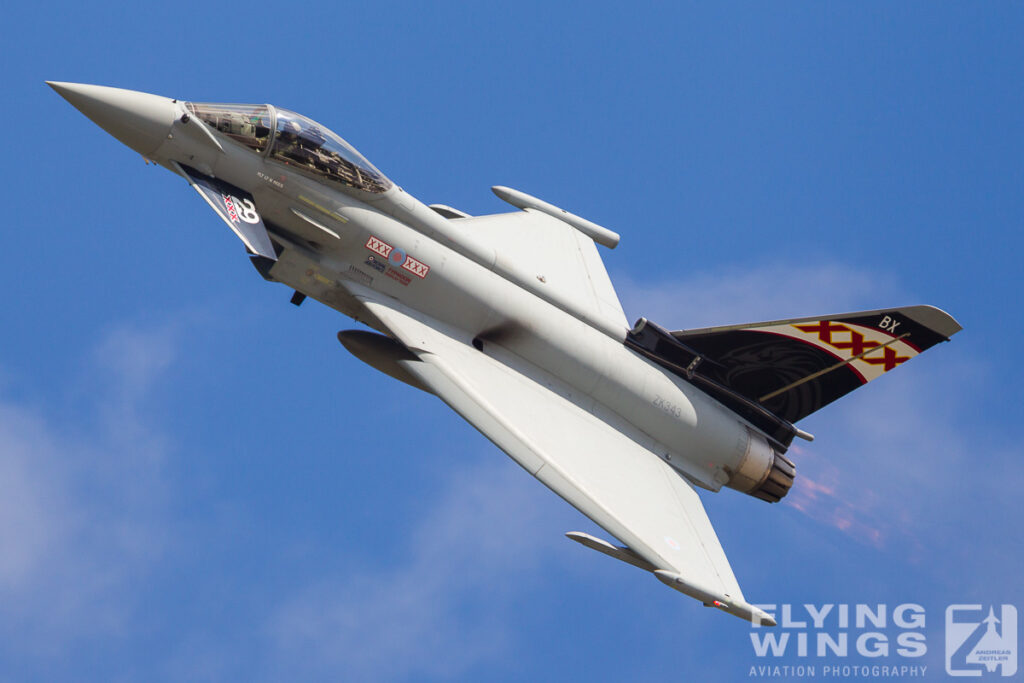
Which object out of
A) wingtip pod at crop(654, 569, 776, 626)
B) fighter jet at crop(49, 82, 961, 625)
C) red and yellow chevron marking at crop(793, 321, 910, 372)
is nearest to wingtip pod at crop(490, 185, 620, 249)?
fighter jet at crop(49, 82, 961, 625)

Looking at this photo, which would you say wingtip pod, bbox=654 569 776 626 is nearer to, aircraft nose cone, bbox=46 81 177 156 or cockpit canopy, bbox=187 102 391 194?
cockpit canopy, bbox=187 102 391 194

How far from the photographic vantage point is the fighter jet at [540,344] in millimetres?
18094

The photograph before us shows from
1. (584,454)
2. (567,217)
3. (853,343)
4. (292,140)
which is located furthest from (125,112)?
→ (853,343)

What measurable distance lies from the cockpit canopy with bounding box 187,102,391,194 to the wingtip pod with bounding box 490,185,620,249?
6748 mm

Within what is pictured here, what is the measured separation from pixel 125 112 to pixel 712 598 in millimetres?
11179

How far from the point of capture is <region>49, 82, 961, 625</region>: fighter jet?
59.4 feet

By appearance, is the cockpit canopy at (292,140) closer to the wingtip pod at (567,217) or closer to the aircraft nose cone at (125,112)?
the aircraft nose cone at (125,112)

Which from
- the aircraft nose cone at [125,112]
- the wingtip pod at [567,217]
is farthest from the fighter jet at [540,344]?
the wingtip pod at [567,217]

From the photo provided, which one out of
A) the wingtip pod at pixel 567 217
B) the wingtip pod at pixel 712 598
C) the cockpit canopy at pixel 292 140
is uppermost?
the wingtip pod at pixel 567 217

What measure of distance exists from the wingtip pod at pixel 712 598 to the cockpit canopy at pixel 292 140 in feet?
24.3

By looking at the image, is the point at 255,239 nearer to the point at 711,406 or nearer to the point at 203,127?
the point at 203,127

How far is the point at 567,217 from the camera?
25.4 metres

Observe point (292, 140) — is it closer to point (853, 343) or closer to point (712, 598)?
point (712, 598)

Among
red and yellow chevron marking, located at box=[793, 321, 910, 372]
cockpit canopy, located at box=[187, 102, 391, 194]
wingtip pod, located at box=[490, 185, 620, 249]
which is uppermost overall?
wingtip pod, located at box=[490, 185, 620, 249]
